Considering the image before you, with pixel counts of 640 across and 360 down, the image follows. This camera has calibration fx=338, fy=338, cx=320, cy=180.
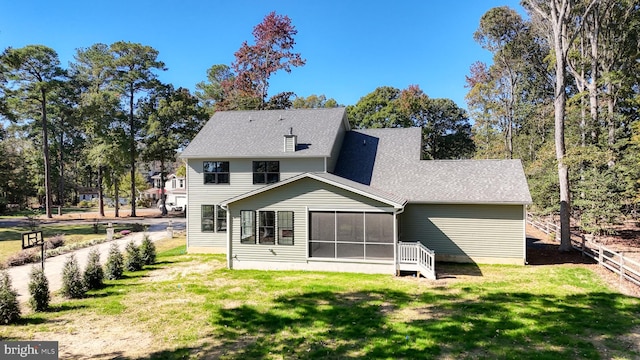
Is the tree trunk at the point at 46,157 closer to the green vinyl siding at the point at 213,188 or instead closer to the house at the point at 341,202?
the house at the point at 341,202

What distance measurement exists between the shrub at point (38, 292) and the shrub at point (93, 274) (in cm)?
168

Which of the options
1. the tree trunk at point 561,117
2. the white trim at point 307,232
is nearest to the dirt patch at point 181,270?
the white trim at point 307,232

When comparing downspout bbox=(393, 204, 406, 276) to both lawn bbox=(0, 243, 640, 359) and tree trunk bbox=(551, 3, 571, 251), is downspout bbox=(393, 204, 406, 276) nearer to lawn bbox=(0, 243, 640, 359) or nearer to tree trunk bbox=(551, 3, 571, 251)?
lawn bbox=(0, 243, 640, 359)

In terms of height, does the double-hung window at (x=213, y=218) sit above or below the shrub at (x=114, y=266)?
above

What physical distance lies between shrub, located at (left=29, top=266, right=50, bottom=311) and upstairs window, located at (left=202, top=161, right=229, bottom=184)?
9.62 meters

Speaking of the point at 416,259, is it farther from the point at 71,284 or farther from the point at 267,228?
the point at 71,284

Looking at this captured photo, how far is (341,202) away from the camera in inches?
557

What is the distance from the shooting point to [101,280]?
12539 millimetres

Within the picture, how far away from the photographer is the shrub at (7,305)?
899 centimetres

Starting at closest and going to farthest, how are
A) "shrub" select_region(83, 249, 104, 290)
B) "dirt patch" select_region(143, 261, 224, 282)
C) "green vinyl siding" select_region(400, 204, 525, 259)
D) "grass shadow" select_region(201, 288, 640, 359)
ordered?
"grass shadow" select_region(201, 288, 640, 359) < "shrub" select_region(83, 249, 104, 290) < "dirt patch" select_region(143, 261, 224, 282) < "green vinyl siding" select_region(400, 204, 525, 259)

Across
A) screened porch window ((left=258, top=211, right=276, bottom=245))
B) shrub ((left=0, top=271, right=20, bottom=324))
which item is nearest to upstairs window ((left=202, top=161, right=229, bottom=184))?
screened porch window ((left=258, top=211, right=276, bottom=245))

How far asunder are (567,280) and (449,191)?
5637mm

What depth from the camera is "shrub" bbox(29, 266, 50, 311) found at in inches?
389
